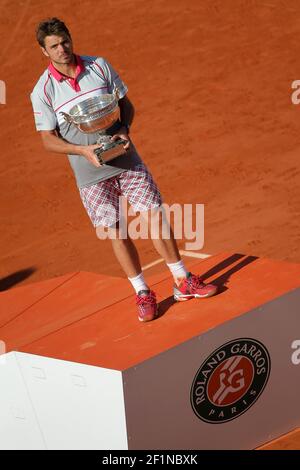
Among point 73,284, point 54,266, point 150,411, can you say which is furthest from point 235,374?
point 54,266

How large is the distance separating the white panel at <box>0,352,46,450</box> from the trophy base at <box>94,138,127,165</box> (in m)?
1.39

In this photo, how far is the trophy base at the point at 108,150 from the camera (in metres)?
5.77

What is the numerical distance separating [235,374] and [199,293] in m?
0.60

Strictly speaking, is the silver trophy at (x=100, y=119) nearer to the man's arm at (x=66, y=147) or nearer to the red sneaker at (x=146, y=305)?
the man's arm at (x=66, y=147)

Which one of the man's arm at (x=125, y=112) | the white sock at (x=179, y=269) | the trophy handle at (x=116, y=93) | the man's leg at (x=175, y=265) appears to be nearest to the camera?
the trophy handle at (x=116, y=93)

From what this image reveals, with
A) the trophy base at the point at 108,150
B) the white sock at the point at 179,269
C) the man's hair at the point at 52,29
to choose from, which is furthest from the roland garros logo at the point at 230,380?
the man's hair at the point at 52,29

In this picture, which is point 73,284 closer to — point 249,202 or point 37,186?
point 249,202

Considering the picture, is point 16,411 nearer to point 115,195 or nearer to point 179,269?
point 179,269

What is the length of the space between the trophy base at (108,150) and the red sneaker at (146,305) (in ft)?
3.16

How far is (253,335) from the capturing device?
20.0 ft

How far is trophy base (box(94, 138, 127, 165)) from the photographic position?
5770mm

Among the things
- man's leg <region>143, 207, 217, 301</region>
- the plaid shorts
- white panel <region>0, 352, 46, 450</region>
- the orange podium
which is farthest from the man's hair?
white panel <region>0, 352, 46, 450</region>

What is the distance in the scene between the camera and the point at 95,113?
223 inches

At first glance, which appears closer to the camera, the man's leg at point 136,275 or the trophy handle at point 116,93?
the trophy handle at point 116,93
